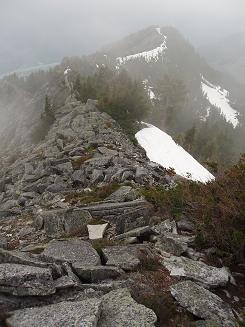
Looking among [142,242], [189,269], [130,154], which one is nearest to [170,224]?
[142,242]

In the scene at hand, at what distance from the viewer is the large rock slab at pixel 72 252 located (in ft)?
37.5

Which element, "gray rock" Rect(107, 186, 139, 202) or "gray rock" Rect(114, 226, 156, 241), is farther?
"gray rock" Rect(107, 186, 139, 202)

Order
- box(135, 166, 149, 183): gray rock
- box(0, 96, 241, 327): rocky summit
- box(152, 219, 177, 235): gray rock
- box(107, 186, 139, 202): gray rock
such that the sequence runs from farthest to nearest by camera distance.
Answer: box(135, 166, 149, 183): gray rock
box(107, 186, 139, 202): gray rock
box(152, 219, 177, 235): gray rock
box(0, 96, 241, 327): rocky summit

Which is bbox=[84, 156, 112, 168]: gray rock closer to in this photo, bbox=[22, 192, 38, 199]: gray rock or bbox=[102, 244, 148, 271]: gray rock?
bbox=[22, 192, 38, 199]: gray rock

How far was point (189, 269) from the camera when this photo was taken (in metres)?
11.3

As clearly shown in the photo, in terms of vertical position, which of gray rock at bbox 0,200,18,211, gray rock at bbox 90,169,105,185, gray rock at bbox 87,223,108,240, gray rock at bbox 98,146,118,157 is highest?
gray rock at bbox 87,223,108,240

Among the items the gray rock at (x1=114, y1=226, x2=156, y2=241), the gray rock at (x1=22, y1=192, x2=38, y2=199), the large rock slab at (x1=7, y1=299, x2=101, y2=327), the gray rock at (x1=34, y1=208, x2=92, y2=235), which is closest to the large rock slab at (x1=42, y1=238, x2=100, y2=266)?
the gray rock at (x1=114, y1=226, x2=156, y2=241)

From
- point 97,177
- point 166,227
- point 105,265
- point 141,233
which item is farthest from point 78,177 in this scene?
point 105,265

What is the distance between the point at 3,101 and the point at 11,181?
3136 inches

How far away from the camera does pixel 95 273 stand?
10500mm

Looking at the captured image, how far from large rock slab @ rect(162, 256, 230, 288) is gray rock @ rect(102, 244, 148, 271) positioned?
766 millimetres

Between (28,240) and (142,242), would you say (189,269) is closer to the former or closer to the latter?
(142,242)

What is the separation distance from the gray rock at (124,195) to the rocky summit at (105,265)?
50 millimetres

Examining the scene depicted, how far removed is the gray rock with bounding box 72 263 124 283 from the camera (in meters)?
10.5
